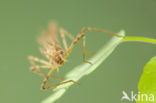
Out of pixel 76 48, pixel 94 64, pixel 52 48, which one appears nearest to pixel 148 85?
pixel 94 64

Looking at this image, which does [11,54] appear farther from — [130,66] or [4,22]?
[130,66]

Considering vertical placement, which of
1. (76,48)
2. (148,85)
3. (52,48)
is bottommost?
(148,85)

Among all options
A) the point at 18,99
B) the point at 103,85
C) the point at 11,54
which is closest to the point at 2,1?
the point at 11,54

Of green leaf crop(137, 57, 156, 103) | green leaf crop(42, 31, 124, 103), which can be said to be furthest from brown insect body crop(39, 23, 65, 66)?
green leaf crop(137, 57, 156, 103)

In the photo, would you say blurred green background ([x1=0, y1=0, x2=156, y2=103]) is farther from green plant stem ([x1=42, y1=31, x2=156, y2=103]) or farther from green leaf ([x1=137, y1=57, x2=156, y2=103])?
green leaf ([x1=137, y1=57, x2=156, y2=103])

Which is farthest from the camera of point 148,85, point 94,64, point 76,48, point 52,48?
point 76,48

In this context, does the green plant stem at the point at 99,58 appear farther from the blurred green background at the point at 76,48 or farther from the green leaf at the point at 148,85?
the blurred green background at the point at 76,48

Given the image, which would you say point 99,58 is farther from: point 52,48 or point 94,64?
point 52,48
